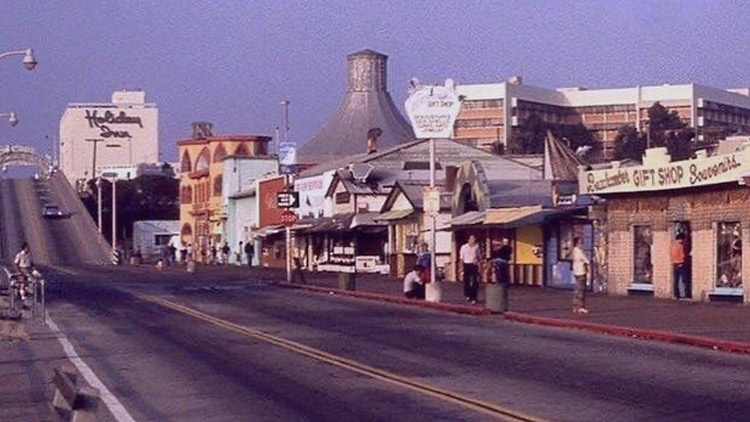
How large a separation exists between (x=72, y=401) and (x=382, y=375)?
11.6 m

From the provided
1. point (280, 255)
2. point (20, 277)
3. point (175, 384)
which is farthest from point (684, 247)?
point (280, 255)

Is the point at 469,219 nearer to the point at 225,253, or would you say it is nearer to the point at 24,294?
the point at 24,294

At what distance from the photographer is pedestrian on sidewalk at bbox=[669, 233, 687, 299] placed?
138ft

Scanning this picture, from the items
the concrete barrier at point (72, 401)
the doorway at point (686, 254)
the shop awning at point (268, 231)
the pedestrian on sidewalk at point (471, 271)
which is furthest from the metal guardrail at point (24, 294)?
the shop awning at point (268, 231)

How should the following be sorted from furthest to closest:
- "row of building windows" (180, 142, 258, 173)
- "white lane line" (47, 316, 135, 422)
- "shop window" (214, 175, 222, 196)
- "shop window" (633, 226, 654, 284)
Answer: "row of building windows" (180, 142, 258, 173), "shop window" (214, 175, 222, 196), "shop window" (633, 226, 654, 284), "white lane line" (47, 316, 135, 422)

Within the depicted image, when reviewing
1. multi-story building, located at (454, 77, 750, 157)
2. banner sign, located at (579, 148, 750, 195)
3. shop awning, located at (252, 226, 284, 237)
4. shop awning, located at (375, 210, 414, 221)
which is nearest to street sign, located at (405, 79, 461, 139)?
banner sign, located at (579, 148, 750, 195)

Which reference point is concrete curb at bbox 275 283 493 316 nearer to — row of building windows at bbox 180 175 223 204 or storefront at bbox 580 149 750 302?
storefront at bbox 580 149 750 302

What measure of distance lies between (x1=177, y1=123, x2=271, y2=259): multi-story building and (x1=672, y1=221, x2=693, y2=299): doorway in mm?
80328

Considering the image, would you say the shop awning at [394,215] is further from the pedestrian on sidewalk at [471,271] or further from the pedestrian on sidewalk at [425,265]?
the pedestrian on sidewalk at [471,271]

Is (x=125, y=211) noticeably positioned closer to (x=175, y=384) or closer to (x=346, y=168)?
(x=346, y=168)

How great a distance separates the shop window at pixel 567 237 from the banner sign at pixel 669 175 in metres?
1.67

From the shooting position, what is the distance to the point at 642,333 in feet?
99.2

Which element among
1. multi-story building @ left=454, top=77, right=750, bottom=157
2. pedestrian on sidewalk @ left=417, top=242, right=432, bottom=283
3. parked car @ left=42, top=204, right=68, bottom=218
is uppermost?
multi-story building @ left=454, top=77, right=750, bottom=157

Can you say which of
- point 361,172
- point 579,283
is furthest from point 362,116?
point 579,283
